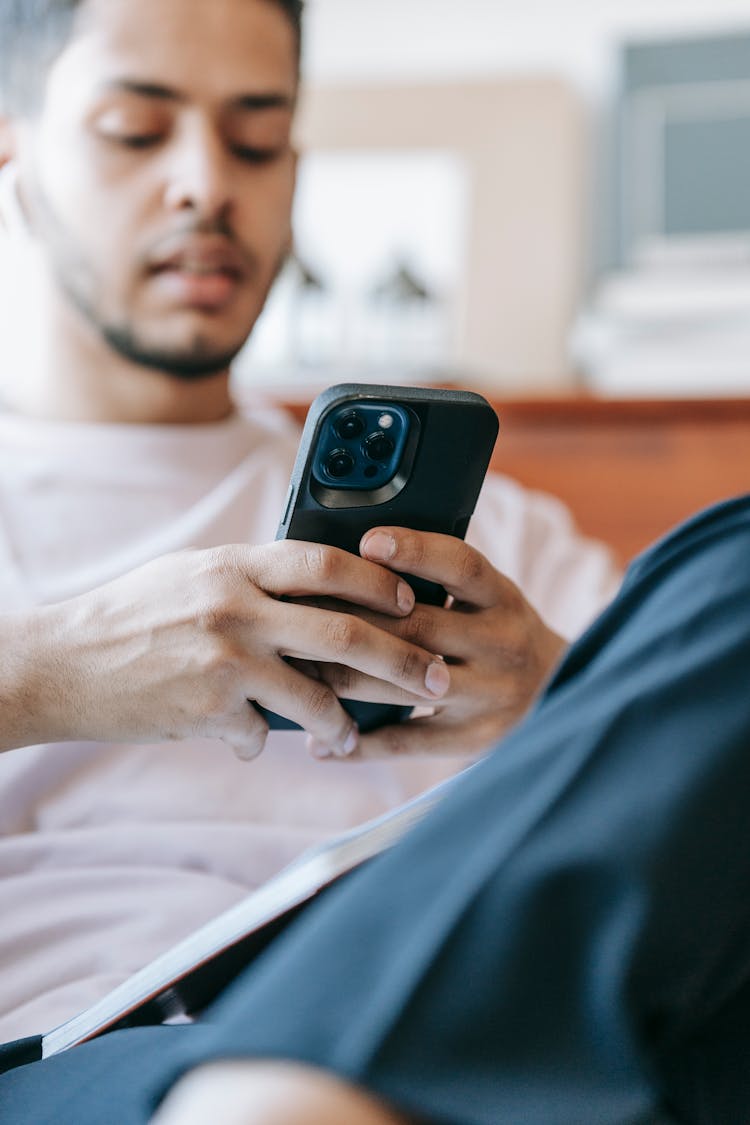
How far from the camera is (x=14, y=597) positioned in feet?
2.33

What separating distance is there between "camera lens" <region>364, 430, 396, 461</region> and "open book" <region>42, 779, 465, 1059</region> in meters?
0.15

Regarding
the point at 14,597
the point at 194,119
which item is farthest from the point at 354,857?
the point at 194,119

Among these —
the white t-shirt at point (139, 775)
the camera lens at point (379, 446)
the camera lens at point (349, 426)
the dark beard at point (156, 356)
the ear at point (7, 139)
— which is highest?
the ear at point (7, 139)

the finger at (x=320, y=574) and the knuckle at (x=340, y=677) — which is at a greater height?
the finger at (x=320, y=574)

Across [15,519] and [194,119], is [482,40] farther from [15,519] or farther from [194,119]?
[15,519]

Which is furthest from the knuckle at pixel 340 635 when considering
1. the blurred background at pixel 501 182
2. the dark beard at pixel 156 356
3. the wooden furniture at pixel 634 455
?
the blurred background at pixel 501 182

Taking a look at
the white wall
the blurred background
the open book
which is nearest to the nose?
the open book

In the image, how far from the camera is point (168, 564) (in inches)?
21.5

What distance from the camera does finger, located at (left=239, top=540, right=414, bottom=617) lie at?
51 cm

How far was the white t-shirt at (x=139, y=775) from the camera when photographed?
2.01 ft

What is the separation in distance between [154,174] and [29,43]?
0.48 feet

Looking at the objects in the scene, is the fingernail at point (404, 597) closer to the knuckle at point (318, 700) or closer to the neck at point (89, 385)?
the knuckle at point (318, 700)

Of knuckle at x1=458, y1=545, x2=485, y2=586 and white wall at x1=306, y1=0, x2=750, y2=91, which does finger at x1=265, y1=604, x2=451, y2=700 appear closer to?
knuckle at x1=458, y1=545, x2=485, y2=586

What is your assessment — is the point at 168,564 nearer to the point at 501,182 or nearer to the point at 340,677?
the point at 340,677
